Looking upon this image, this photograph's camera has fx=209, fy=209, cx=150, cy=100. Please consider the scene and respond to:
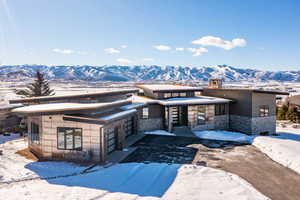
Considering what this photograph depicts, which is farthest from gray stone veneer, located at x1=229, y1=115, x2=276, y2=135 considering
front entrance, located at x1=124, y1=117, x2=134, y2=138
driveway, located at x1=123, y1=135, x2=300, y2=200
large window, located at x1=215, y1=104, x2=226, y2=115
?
front entrance, located at x1=124, y1=117, x2=134, y2=138

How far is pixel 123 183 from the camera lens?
10.5 metres

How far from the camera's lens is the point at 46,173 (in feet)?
38.8

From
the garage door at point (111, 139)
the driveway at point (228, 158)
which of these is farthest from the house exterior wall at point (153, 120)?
the garage door at point (111, 139)

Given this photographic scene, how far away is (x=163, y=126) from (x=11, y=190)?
15.1 meters

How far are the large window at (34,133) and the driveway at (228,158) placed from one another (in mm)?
6502

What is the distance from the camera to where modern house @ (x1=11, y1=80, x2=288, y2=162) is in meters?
13.4

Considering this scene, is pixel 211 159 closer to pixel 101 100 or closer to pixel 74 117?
pixel 74 117

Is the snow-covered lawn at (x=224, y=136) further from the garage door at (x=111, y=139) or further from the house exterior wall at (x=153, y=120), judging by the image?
the garage door at (x=111, y=139)

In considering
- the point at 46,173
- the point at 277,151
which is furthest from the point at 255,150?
the point at 46,173

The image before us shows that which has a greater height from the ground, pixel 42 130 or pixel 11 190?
pixel 42 130

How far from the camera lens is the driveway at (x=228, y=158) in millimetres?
10555

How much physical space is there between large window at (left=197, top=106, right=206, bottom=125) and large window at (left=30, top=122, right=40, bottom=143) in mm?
15162

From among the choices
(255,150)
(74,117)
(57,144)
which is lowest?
(255,150)

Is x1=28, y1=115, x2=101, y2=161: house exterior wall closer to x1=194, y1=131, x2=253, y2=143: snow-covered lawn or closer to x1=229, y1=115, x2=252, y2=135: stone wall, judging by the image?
x1=194, y1=131, x2=253, y2=143: snow-covered lawn
